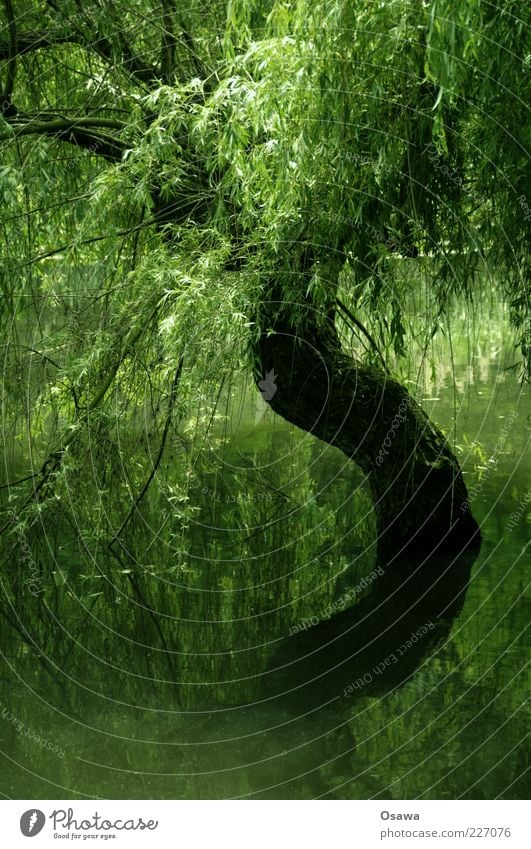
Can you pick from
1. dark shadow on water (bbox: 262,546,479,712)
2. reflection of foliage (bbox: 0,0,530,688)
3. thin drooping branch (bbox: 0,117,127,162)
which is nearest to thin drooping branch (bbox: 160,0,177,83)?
reflection of foliage (bbox: 0,0,530,688)

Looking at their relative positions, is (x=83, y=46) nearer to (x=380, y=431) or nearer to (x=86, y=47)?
(x=86, y=47)

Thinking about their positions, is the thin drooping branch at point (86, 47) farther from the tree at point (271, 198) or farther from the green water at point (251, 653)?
the green water at point (251, 653)

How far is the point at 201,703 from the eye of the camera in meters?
4.33

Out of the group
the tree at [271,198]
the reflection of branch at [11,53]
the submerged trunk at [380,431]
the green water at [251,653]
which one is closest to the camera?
the green water at [251,653]

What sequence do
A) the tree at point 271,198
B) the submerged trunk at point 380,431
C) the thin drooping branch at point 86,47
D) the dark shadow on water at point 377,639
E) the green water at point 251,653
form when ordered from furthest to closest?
the submerged trunk at point 380,431
the thin drooping branch at point 86,47
the dark shadow on water at point 377,639
the tree at point 271,198
the green water at point 251,653

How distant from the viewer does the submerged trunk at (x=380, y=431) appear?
229 inches

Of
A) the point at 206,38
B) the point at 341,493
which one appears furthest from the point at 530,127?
the point at 341,493

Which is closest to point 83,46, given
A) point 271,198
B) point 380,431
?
point 271,198

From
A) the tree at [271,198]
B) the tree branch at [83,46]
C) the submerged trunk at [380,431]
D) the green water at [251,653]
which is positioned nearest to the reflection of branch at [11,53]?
the tree at [271,198]

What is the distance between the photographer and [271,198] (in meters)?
4.54

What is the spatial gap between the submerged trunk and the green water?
0.21 metres

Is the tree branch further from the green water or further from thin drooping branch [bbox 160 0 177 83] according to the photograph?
the green water

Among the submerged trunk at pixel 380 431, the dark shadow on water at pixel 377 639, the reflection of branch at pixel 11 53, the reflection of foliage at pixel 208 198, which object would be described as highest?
the reflection of branch at pixel 11 53

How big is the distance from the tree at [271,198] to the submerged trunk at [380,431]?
0.01 metres
